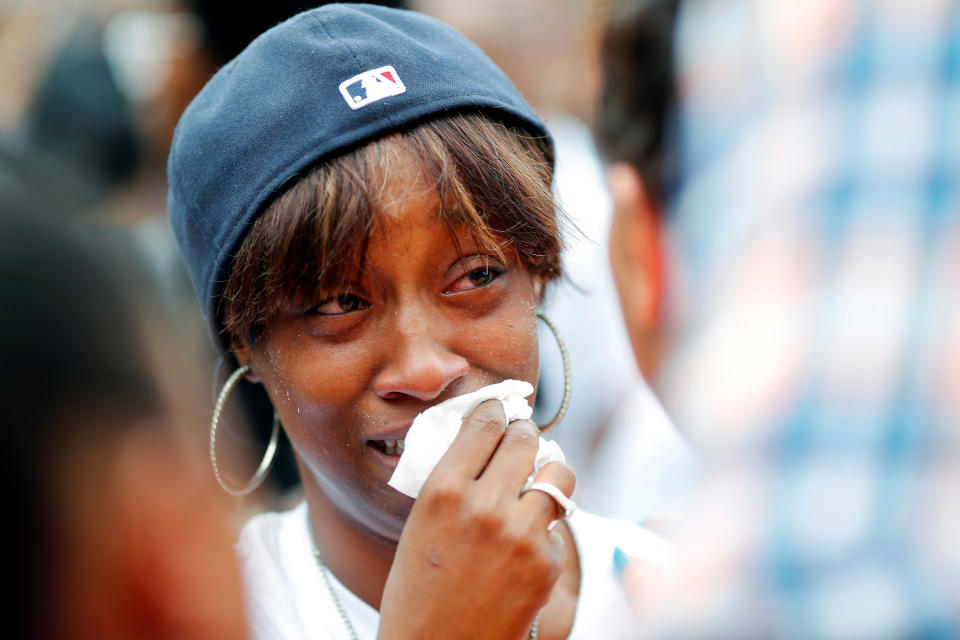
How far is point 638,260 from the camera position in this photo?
2.42 m

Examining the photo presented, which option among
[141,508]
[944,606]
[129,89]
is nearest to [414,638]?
[141,508]

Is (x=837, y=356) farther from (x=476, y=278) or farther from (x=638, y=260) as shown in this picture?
(x=638, y=260)

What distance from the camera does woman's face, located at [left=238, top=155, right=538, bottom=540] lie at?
69.6 inches

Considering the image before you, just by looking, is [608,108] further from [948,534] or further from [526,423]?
[948,534]

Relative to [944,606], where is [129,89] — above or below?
below

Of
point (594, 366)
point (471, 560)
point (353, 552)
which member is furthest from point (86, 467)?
point (594, 366)

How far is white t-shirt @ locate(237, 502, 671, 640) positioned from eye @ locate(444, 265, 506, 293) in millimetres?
694

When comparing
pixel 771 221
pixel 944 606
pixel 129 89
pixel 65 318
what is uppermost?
pixel 771 221

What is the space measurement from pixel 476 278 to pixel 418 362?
25 cm

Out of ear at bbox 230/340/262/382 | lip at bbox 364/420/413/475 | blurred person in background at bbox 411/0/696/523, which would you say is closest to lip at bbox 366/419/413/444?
lip at bbox 364/420/413/475

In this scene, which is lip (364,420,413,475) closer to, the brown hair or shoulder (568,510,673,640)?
the brown hair

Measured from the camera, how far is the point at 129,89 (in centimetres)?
534

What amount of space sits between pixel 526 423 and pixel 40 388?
0.95 meters

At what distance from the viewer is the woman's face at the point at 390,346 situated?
177 centimetres
